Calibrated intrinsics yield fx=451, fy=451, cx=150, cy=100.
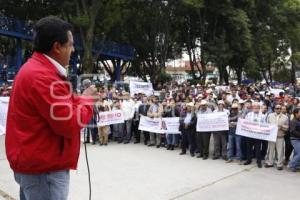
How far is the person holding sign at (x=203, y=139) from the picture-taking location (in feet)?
39.0

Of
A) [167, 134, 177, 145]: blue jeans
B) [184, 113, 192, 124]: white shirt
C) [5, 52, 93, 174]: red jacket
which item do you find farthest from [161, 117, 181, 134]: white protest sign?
[5, 52, 93, 174]: red jacket

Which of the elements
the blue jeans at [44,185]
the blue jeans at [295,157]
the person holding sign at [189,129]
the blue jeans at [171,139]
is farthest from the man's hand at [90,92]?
the blue jeans at [171,139]

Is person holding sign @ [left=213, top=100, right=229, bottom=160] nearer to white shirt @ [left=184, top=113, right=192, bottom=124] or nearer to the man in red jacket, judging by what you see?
white shirt @ [left=184, top=113, right=192, bottom=124]

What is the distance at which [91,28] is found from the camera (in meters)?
27.1

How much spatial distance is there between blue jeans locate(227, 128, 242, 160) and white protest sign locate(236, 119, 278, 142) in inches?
7.5

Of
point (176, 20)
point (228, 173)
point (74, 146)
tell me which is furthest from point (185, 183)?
point (176, 20)

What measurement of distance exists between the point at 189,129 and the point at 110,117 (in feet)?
10.5

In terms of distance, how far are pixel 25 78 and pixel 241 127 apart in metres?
9.21

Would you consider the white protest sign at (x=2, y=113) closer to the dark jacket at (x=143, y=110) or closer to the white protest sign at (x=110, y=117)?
the white protest sign at (x=110, y=117)

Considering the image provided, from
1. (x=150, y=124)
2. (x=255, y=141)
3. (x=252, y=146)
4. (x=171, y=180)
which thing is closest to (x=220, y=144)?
(x=252, y=146)

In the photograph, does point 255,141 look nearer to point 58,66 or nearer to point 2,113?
point 2,113

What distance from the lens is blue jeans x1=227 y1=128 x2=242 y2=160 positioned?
1119 centimetres

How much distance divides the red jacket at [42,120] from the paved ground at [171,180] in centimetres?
500

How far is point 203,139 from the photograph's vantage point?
39.6 feet
